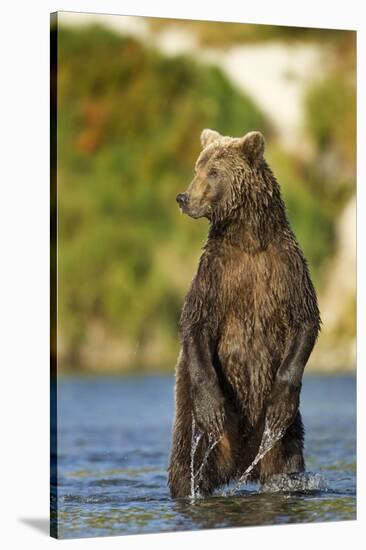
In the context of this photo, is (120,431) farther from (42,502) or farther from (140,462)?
(42,502)

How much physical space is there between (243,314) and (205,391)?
0.59 m

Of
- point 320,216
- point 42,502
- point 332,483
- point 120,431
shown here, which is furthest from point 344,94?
point 120,431

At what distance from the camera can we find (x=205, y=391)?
33.7 ft

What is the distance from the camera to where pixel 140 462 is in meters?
12.9

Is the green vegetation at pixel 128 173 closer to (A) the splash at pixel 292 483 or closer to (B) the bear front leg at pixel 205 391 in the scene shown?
(B) the bear front leg at pixel 205 391

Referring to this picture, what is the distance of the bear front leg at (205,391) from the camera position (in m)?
10.3

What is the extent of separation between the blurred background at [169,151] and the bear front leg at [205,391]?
873 mm

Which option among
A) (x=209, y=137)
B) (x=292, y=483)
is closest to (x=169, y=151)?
(x=209, y=137)

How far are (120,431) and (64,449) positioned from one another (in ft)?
6.08

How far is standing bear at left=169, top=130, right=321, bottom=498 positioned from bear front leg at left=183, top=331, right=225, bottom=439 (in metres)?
0.06

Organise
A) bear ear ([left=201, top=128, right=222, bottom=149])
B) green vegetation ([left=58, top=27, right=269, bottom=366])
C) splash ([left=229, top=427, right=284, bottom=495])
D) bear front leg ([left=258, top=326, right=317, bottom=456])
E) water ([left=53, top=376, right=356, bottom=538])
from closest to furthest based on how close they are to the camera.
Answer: water ([left=53, top=376, right=356, bottom=538]) → bear front leg ([left=258, top=326, right=317, bottom=456]) → splash ([left=229, top=427, right=284, bottom=495]) → bear ear ([left=201, top=128, right=222, bottom=149]) → green vegetation ([left=58, top=27, right=269, bottom=366])

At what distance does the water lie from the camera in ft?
33.7

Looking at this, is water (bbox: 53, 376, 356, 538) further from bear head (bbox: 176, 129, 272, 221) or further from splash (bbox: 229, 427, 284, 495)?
bear head (bbox: 176, 129, 272, 221)

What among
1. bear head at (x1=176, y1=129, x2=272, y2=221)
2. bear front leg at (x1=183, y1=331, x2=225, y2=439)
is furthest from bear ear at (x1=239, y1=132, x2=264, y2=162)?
bear front leg at (x1=183, y1=331, x2=225, y2=439)
